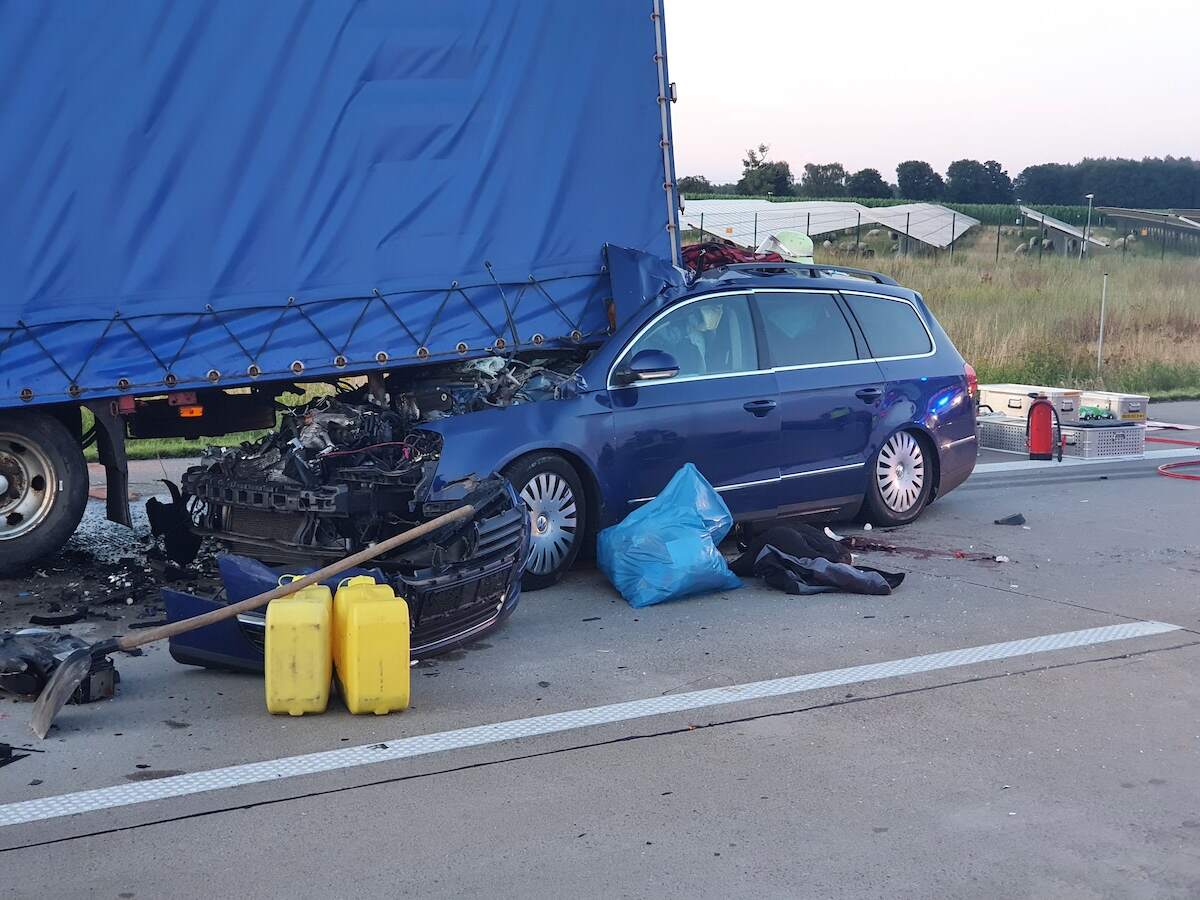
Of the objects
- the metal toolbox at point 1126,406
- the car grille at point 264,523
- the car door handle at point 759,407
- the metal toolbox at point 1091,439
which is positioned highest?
the car door handle at point 759,407

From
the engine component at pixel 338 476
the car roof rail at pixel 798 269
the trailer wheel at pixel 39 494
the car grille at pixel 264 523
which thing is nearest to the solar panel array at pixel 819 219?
the car roof rail at pixel 798 269

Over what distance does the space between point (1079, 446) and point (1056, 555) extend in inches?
184

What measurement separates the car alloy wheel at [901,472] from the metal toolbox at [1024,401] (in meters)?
4.01

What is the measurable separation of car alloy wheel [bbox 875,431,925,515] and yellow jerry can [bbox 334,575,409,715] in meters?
4.78

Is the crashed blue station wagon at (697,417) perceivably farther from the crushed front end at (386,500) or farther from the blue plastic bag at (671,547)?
the blue plastic bag at (671,547)

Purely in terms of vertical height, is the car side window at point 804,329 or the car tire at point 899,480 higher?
the car side window at point 804,329

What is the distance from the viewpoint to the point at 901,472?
964cm

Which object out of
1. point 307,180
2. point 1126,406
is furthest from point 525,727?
point 1126,406

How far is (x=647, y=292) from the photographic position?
30.2 feet

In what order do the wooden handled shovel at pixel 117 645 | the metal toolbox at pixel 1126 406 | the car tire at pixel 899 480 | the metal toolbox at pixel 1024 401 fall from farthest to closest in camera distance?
the metal toolbox at pixel 1126 406 → the metal toolbox at pixel 1024 401 → the car tire at pixel 899 480 → the wooden handled shovel at pixel 117 645

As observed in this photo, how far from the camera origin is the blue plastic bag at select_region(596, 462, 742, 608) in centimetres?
762

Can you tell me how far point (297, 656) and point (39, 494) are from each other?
3273 millimetres

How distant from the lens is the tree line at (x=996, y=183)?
65.2 meters

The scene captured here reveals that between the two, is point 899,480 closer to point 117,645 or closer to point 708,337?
point 708,337
